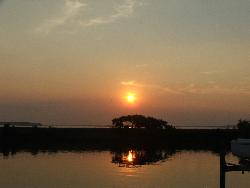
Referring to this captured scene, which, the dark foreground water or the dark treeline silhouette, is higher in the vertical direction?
the dark treeline silhouette

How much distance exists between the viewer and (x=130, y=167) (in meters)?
58.3

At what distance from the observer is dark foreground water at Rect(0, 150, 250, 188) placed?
45.4m

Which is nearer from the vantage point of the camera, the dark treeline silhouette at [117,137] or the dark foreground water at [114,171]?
the dark foreground water at [114,171]

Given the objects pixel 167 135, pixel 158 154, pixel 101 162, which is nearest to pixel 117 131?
pixel 167 135

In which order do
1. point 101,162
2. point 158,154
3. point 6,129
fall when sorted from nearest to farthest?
point 101,162, point 158,154, point 6,129

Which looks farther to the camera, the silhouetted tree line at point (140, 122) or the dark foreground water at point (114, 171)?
the silhouetted tree line at point (140, 122)

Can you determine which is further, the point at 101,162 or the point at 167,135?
the point at 167,135

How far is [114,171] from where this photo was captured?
177ft

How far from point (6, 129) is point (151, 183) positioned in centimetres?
4939

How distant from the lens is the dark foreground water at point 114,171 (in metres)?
45.4

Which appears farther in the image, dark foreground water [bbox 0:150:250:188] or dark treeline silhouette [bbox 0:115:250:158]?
dark treeline silhouette [bbox 0:115:250:158]

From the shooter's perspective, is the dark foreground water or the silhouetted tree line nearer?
the dark foreground water

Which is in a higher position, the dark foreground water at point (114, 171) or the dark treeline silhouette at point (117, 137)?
the dark treeline silhouette at point (117, 137)

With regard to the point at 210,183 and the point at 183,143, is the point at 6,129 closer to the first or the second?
the point at 183,143
